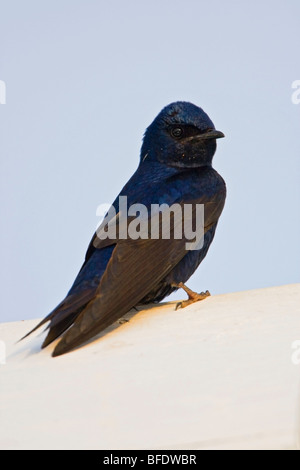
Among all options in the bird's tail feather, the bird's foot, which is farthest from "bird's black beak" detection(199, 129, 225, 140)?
the bird's tail feather

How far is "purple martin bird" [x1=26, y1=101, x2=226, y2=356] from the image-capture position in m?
2.88

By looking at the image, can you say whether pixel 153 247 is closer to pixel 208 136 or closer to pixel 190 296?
pixel 190 296

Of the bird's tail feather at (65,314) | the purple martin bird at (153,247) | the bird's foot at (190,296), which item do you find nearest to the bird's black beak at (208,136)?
the purple martin bird at (153,247)

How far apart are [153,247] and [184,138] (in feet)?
3.31

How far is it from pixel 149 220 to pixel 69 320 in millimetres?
680

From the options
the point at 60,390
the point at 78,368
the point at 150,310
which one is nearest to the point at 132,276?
the point at 150,310

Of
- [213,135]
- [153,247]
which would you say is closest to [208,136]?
[213,135]

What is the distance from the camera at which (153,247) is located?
10.9 ft

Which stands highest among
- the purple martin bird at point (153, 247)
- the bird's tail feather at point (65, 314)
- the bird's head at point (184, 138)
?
the bird's head at point (184, 138)

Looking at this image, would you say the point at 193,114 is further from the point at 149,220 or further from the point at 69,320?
the point at 69,320

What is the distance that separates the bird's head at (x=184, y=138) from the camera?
4.12 meters

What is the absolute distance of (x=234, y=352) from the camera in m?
2.16

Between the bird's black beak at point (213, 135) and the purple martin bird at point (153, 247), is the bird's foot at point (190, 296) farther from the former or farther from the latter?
the bird's black beak at point (213, 135)
